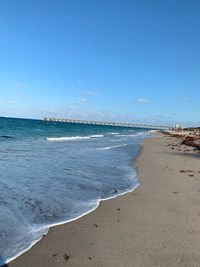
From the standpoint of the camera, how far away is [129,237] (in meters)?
5.06

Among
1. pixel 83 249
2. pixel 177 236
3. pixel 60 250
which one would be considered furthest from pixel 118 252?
pixel 177 236

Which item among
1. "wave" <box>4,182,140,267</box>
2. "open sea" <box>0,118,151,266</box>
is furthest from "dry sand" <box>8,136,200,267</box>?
"open sea" <box>0,118,151,266</box>

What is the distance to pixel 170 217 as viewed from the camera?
6.26 meters

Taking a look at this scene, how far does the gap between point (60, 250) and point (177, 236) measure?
191cm

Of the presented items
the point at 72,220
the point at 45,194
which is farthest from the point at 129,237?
the point at 45,194

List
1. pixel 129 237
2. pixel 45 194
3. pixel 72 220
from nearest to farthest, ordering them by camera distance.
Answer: pixel 129 237 < pixel 72 220 < pixel 45 194

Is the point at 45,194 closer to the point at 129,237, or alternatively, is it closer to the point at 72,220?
the point at 72,220

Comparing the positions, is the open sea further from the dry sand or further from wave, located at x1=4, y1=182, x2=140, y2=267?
the dry sand

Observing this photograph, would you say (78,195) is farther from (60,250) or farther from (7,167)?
(7,167)

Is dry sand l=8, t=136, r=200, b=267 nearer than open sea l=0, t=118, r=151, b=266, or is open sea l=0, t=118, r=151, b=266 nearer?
dry sand l=8, t=136, r=200, b=267

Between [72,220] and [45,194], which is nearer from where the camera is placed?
[72,220]

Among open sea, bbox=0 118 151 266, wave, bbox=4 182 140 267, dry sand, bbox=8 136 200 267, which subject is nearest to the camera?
dry sand, bbox=8 136 200 267

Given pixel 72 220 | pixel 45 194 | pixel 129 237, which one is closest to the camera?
pixel 129 237

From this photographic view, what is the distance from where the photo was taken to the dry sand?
4.21 m
